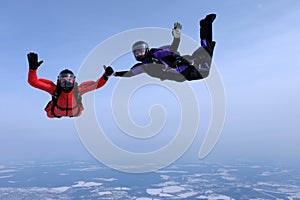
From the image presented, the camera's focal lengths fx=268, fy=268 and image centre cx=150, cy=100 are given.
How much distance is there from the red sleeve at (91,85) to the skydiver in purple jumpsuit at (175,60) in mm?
461

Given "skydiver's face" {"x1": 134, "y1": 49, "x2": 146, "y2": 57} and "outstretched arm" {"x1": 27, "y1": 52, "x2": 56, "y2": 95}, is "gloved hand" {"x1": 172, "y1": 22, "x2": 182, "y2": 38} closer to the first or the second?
"skydiver's face" {"x1": 134, "y1": 49, "x2": 146, "y2": 57}

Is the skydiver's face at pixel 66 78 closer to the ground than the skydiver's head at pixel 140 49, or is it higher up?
closer to the ground

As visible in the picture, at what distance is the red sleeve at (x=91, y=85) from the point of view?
7.24 m

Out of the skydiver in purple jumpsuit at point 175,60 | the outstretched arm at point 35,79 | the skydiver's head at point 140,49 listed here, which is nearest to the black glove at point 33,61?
the outstretched arm at point 35,79

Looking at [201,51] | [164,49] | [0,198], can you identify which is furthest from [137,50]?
[0,198]

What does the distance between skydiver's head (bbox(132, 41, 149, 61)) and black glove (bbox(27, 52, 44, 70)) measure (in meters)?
2.36

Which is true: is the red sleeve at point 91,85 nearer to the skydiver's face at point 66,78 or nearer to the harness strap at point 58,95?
the harness strap at point 58,95

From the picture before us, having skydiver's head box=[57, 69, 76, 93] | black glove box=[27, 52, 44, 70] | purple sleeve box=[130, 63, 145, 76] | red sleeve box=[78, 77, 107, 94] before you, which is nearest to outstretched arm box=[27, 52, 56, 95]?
black glove box=[27, 52, 44, 70]

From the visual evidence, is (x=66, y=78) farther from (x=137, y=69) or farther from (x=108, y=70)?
(x=137, y=69)

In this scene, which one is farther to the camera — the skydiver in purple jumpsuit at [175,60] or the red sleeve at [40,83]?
the skydiver in purple jumpsuit at [175,60]

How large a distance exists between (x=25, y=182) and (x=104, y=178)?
31022 mm

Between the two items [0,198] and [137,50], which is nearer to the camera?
[137,50]

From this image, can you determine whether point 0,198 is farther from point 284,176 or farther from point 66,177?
point 284,176

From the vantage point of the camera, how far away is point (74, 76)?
264 inches
